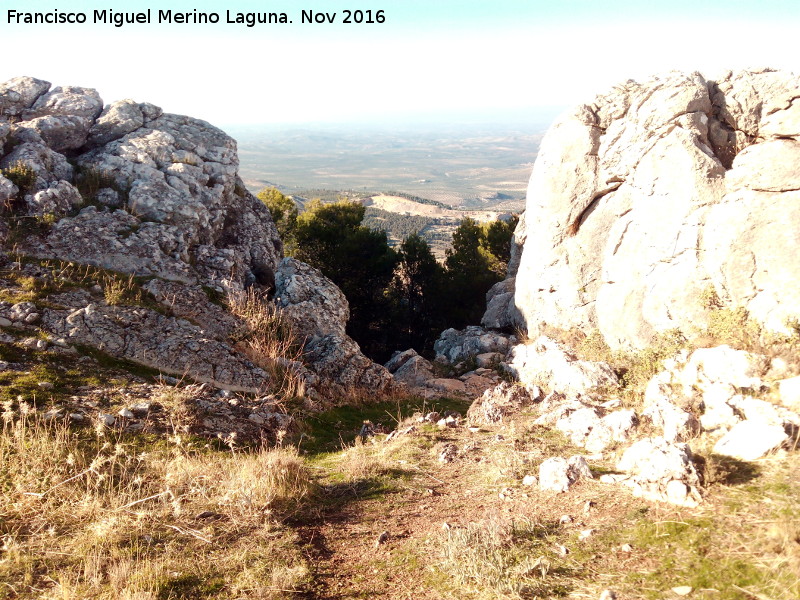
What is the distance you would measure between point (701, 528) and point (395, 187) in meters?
156

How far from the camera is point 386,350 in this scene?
21406 millimetres

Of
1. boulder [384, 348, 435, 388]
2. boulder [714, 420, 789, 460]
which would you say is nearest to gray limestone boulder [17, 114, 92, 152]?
boulder [384, 348, 435, 388]

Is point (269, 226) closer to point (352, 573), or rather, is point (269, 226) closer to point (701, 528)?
point (352, 573)

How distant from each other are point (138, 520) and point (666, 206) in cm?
1173

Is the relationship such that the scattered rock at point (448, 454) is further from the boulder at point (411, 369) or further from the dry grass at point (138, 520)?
the boulder at point (411, 369)

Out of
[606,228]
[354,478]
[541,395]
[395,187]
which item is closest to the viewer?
[354,478]

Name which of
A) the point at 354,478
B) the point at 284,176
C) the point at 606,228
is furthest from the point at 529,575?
the point at 284,176

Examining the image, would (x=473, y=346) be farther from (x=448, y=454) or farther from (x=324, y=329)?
(x=448, y=454)

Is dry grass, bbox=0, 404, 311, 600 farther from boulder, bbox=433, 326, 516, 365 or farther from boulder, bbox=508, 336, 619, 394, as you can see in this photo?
boulder, bbox=433, 326, 516, 365

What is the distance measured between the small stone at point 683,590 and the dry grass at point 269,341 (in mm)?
7187

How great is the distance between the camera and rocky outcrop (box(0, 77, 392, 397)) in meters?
10.1

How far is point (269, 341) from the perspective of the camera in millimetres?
11758

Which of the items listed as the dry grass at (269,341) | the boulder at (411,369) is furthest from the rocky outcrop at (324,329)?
the boulder at (411,369)

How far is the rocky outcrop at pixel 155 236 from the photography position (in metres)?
10.1
